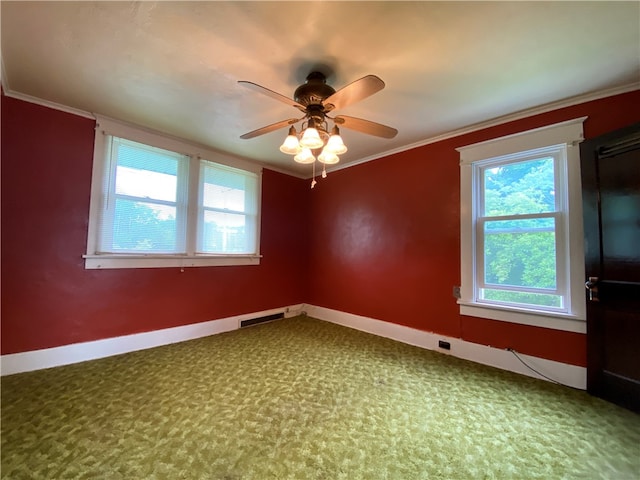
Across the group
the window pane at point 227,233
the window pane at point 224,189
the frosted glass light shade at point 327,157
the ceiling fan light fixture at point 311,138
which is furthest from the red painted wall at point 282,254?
the ceiling fan light fixture at point 311,138

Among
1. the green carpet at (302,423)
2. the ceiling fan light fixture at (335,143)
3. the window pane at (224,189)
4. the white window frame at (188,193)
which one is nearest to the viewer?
the green carpet at (302,423)

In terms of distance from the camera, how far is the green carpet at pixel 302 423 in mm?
1402

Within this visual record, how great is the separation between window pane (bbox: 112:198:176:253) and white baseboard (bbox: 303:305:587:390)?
260cm

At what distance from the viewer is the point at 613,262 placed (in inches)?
81.4

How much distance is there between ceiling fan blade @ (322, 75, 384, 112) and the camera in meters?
1.57

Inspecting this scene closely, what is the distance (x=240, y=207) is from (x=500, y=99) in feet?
10.8

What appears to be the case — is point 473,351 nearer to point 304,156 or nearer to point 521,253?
point 521,253

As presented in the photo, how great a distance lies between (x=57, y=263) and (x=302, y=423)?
2732 mm

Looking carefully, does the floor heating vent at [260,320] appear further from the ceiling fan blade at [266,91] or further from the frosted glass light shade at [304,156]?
the ceiling fan blade at [266,91]

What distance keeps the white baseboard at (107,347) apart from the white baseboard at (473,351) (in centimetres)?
175

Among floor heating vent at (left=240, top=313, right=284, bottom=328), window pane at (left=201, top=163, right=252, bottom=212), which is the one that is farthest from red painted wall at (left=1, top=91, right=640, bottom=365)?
window pane at (left=201, top=163, right=252, bottom=212)

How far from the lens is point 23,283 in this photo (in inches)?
96.1

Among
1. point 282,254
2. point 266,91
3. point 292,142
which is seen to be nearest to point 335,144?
point 292,142

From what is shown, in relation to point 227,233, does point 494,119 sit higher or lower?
higher
